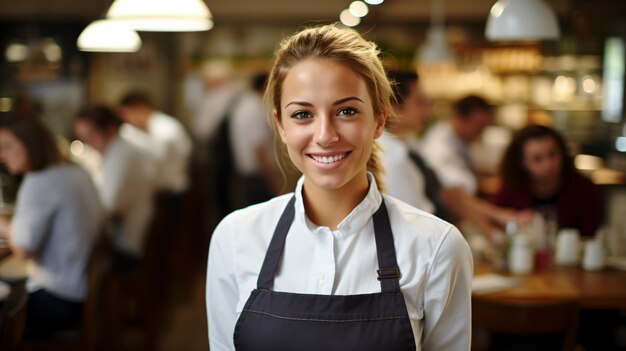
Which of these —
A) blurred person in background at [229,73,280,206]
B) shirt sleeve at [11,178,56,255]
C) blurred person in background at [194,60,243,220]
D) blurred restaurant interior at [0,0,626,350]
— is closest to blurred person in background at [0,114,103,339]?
shirt sleeve at [11,178,56,255]

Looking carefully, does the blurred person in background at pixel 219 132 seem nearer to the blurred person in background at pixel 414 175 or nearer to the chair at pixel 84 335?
the blurred person in background at pixel 414 175

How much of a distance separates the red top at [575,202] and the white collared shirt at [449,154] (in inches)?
62.4

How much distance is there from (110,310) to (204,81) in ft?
17.6

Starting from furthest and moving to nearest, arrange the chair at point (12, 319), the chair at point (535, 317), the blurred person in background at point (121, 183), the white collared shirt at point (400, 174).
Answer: the blurred person in background at point (121, 183) → the white collared shirt at point (400, 174) → the chair at point (535, 317) → the chair at point (12, 319)

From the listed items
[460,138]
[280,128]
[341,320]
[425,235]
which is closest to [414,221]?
[425,235]

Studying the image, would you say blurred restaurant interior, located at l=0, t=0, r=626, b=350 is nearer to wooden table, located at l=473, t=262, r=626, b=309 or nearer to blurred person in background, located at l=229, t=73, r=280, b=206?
blurred person in background, located at l=229, t=73, r=280, b=206

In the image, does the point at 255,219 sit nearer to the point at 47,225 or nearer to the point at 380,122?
the point at 380,122

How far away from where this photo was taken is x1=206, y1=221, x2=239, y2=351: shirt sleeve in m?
1.95

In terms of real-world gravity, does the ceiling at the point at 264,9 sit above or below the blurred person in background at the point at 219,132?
above

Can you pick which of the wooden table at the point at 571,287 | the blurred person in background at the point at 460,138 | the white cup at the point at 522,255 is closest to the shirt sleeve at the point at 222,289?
the wooden table at the point at 571,287

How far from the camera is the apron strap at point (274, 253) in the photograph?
185 centimetres

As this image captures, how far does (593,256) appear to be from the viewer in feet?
12.2

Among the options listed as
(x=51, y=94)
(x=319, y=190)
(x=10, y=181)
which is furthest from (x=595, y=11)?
(x=319, y=190)

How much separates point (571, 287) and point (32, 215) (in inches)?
98.2
